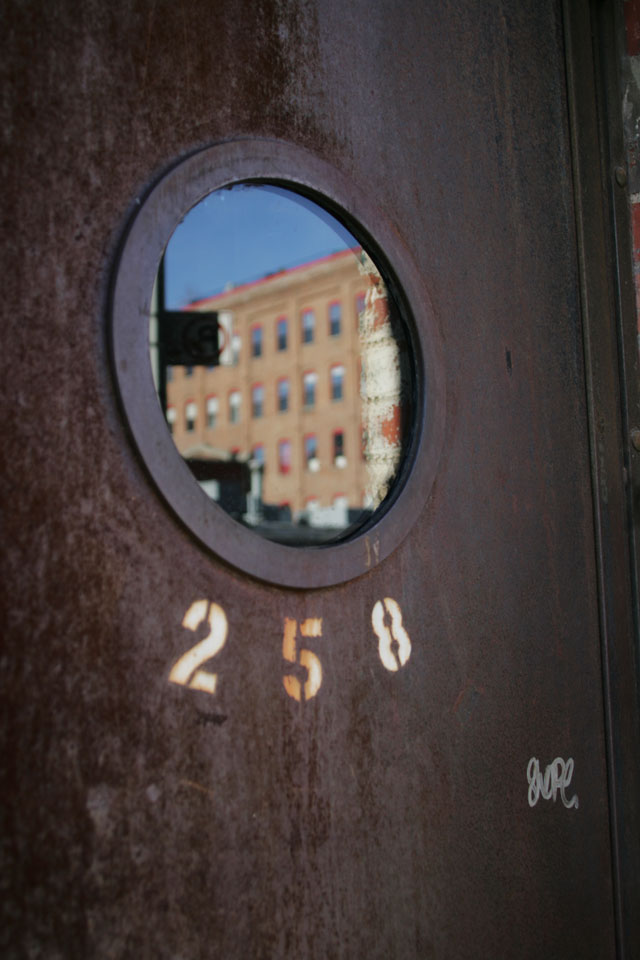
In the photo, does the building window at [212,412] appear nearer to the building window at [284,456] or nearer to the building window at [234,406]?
the building window at [234,406]

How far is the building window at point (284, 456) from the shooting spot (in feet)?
110

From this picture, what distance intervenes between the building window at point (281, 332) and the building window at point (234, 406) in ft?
9.31

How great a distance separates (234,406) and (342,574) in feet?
111

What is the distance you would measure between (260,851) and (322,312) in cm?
3070

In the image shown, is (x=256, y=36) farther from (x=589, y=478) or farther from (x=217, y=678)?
(x=589, y=478)

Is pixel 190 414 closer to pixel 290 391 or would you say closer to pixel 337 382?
pixel 290 391

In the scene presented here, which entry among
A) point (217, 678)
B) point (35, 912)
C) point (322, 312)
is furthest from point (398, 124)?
point (322, 312)

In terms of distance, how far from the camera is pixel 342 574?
1.17 meters

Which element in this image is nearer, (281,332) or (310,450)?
(281,332)

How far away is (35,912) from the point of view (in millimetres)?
843

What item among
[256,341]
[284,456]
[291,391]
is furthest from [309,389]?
[256,341]

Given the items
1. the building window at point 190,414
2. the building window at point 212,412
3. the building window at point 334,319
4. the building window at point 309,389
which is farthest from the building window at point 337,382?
the building window at point 190,414

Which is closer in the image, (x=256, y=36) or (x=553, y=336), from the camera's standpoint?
(x=256, y=36)

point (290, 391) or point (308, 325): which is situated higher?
point (308, 325)
